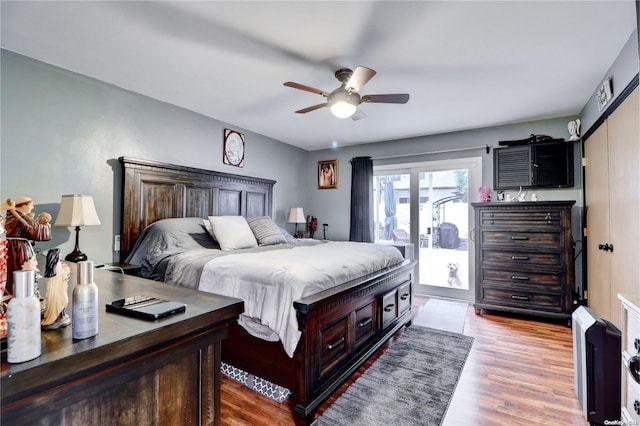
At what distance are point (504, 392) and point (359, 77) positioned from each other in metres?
2.54

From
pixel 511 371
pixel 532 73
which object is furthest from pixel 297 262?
pixel 532 73

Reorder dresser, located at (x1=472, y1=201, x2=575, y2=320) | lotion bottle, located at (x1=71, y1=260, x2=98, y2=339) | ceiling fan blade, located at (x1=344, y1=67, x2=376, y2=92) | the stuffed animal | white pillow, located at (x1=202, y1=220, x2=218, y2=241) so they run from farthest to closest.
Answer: the stuffed animal → dresser, located at (x1=472, y1=201, x2=575, y2=320) → white pillow, located at (x1=202, y1=220, x2=218, y2=241) → ceiling fan blade, located at (x1=344, y1=67, x2=376, y2=92) → lotion bottle, located at (x1=71, y1=260, x2=98, y2=339)

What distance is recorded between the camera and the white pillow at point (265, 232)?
369 cm

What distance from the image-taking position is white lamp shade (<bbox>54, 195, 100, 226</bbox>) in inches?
97.8

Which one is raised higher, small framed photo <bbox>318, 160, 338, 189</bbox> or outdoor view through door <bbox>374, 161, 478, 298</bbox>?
small framed photo <bbox>318, 160, 338, 189</bbox>

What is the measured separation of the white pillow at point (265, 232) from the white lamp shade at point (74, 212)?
163 cm

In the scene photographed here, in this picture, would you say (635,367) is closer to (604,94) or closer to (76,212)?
(604,94)

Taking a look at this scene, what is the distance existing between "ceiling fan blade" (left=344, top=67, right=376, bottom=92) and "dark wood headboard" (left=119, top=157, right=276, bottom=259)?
7.34 ft

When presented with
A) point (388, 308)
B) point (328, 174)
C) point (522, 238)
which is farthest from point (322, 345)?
point (328, 174)

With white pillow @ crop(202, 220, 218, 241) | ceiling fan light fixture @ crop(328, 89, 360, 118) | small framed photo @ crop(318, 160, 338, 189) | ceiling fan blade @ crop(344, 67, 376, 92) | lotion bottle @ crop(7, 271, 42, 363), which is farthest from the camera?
small framed photo @ crop(318, 160, 338, 189)

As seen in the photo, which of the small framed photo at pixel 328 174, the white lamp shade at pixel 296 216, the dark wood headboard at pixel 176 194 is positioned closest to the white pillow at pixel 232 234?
the dark wood headboard at pixel 176 194

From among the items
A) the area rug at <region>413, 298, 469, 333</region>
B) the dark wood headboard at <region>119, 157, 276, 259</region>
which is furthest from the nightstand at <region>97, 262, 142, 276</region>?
the area rug at <region>413, 298, 469, 333</region>

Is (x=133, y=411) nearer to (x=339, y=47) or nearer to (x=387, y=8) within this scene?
(x=387, y=8)

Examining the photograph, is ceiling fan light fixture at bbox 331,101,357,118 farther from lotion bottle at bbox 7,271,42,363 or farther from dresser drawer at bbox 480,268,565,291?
dresser drawer at bbox 480,268,565,291
